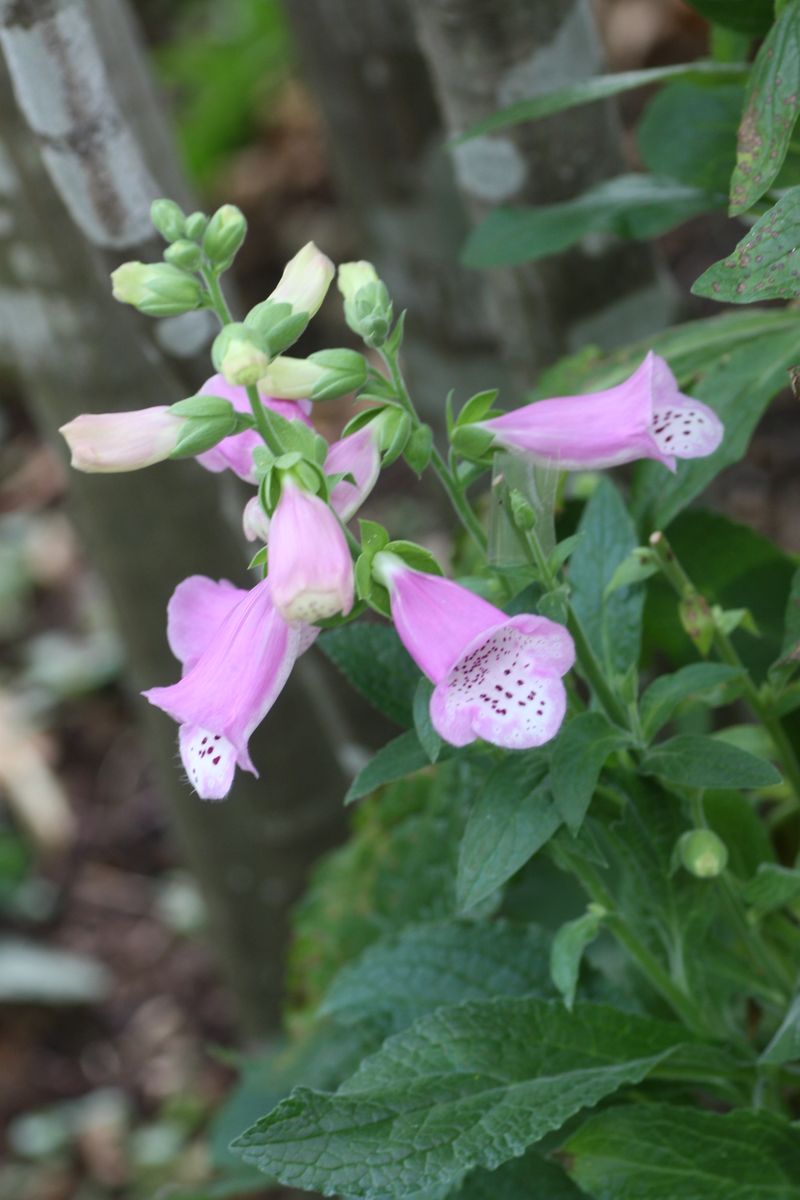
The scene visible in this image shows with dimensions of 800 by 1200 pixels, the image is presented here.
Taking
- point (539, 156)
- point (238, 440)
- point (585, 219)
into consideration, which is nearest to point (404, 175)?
point (539, 156)

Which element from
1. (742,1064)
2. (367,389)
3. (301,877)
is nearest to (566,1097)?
(742,1064)

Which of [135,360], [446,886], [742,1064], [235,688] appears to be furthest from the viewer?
[135,360]

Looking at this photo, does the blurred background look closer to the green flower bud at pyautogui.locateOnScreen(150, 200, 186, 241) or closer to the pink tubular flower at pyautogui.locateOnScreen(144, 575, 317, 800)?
the green flower bud at pyautogui.locateOnScreen(150, 200, 186, 241)

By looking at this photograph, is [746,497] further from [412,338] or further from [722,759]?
[722,759]

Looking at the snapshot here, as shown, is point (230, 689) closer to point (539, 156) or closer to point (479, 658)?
point (479, 658)

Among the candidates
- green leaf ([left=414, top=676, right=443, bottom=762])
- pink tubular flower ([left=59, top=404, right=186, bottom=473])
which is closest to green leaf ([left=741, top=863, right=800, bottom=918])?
green leaf ([left=414, top=676, right=443, bottom=762])

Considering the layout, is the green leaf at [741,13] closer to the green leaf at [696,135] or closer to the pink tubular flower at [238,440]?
the green leaf at [696,135]

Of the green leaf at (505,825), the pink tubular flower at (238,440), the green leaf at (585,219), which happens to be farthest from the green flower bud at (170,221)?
the green leaf at (585,219)
